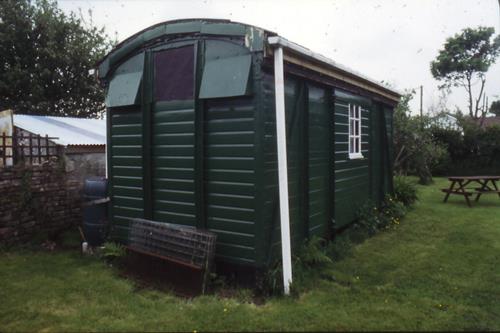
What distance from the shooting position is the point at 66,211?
759 centimetres

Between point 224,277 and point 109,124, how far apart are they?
10.8 feet

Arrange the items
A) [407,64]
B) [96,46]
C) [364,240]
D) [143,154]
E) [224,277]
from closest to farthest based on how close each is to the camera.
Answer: [224,277] < [143,154] < [364,240] < [96,46] < [407,64]

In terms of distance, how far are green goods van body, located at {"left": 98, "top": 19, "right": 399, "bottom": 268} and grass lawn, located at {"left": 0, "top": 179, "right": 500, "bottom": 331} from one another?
83cm

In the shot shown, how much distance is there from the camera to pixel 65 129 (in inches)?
394

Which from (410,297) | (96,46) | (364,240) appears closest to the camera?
(410,297)

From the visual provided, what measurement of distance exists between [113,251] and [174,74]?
112 inches

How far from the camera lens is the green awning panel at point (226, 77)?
4.66 meters

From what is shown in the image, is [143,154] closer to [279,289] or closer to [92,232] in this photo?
[92,232]

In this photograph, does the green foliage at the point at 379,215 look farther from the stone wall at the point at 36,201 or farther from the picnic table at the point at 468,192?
the stone wall at the point at 36,201

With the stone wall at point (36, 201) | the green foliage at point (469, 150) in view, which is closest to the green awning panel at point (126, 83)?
the stone wall at point (36, 201)

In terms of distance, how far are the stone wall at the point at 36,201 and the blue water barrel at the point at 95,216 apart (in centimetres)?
116

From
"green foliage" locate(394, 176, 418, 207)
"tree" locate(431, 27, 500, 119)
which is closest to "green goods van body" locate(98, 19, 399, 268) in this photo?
"green foliage" locate(394, 176, 418, 207)

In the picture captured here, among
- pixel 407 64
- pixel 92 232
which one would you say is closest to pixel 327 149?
pixel 92 232

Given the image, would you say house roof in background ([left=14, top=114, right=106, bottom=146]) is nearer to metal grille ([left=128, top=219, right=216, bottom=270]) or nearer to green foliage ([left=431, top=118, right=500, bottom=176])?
metal grille ([left=128, top=219, right=216, bottom=270])
